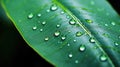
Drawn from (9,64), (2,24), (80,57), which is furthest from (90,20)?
(9,64)

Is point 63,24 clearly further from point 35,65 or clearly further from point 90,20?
point 35,65

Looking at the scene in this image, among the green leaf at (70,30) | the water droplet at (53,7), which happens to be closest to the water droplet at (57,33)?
the green leaf at (70,30)

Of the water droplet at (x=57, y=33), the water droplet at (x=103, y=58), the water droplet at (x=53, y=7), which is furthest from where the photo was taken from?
the water droplet at (x=53, y=7)

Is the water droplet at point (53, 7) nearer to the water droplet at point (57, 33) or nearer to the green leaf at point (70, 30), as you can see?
the green leaf at point (70, 30)

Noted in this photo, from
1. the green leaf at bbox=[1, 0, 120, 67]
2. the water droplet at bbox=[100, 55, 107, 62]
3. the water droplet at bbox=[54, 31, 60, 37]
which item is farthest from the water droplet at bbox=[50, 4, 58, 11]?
the water droplet at bbox=[100, 55, 107, 62]

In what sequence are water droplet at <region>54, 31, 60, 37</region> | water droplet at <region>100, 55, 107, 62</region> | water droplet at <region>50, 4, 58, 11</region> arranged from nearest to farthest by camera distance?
water droplet at <region>100, 55, 107, 62</region> < water droplet at <region>54, 31, 60, 37</region> < water droplet at <region>50, 4, 58, 11</region>

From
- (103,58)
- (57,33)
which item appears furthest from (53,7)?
(103,58)

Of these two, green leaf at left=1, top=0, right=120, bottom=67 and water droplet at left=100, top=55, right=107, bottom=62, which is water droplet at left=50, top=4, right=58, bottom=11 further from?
water droplet at left=100, top=55, right=107, bottom=62

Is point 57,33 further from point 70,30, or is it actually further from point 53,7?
point 53,7
